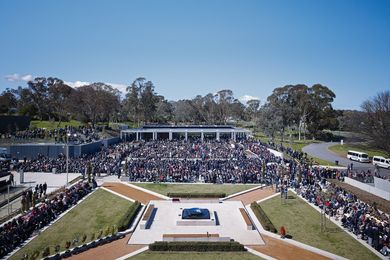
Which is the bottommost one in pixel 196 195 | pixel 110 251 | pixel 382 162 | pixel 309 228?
pixel 110 251

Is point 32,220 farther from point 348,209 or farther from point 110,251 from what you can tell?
point 348,209

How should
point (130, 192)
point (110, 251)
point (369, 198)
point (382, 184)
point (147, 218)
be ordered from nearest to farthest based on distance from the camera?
point (110, 251) → point (147, 218) → point (369, 198) → point (382, 184) → point (130, 192)

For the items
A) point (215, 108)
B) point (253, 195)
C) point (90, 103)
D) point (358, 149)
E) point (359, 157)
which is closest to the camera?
point (253, 195)

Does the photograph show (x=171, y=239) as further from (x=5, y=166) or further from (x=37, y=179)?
(x=5, y=166)

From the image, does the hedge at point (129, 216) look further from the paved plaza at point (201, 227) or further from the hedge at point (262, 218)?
the hedge at point (262, 218)

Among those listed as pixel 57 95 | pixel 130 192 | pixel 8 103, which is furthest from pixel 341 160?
pixel 8 103

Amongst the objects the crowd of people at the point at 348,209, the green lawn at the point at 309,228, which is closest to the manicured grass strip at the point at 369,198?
the crowd of people at the point at 348,209

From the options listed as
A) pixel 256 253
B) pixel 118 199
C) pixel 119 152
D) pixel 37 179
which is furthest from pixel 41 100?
pixel 256 253
